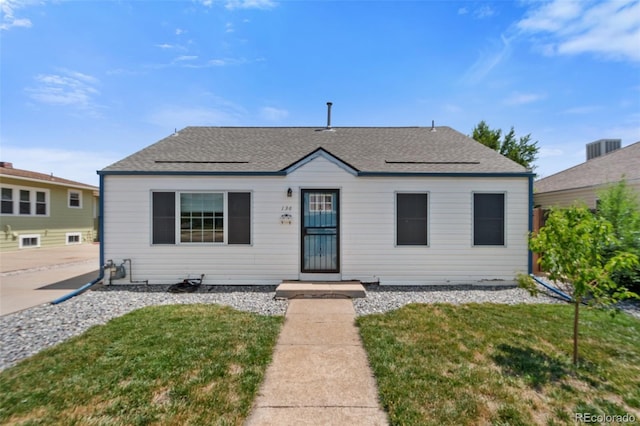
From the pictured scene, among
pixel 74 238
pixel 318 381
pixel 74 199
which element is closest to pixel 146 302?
pixel 318 381

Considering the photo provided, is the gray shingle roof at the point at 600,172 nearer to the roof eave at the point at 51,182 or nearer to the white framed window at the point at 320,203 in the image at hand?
the white framed window at the point at 320,203

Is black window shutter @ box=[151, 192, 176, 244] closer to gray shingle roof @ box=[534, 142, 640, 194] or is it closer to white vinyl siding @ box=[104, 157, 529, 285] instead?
white vinyl siding @ box=[104, 157, 529, 285]

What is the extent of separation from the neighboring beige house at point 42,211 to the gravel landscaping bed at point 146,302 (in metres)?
11.7

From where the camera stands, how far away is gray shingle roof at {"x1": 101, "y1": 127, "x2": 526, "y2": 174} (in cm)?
715

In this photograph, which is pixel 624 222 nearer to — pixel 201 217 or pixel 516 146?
pixel 201 217

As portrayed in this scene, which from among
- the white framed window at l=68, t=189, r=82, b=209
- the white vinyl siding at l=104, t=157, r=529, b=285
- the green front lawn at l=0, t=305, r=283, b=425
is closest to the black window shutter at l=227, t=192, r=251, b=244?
the white vinyl siding at l=104, t=157, r=529, b=285

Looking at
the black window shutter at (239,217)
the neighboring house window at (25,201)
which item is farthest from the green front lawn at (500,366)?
the neighboring house window at (25,201)

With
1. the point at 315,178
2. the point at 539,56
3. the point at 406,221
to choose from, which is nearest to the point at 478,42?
the point at 539,56

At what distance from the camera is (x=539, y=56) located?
8.51m

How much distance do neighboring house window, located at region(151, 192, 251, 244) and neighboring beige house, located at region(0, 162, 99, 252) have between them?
1224 centimetres

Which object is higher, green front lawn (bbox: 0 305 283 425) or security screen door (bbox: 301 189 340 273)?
security screen door (bbox: 301 189 340 273)

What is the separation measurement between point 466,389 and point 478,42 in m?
10.1

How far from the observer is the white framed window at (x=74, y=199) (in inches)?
648

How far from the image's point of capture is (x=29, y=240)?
13977mm
